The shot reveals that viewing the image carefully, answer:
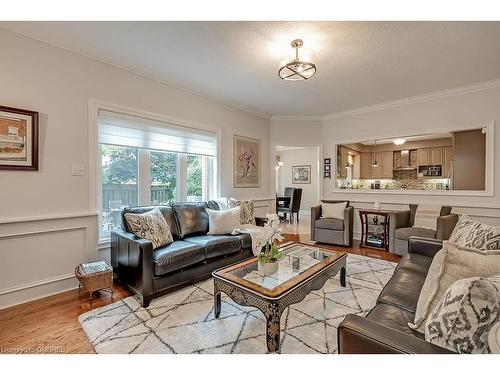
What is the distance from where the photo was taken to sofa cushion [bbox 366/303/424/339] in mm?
1238

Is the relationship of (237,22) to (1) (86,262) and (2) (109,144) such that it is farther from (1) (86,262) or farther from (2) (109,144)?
(1) (86,262)

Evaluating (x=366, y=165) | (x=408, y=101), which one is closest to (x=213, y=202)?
(x=408, y=101)

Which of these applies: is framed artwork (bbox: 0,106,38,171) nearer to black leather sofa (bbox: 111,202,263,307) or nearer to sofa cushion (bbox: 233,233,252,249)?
black leather sofa (bbox: 111,202,263,307)

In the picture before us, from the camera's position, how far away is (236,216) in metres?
3.42

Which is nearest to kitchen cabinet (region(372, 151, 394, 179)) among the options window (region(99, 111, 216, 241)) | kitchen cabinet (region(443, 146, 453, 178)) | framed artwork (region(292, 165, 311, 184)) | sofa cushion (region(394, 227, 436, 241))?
kitchen cabinet (region(443, 146, 453, 178))

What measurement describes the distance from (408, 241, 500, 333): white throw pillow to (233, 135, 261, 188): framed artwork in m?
3.53

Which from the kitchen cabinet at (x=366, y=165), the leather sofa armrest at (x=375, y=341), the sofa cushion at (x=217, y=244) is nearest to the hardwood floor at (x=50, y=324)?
the sofa cushion at (x=217, y=244)

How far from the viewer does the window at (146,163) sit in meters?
2.98

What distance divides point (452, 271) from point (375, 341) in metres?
0.75

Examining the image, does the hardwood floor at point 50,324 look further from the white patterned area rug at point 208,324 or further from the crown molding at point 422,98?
the crown molding at point 422,98

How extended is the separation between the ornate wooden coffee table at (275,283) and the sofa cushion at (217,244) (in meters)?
0.70

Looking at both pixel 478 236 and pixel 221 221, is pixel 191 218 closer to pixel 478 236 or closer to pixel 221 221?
pixel 221 221
